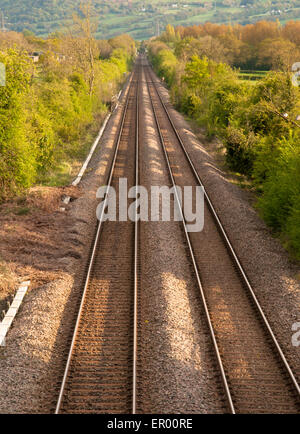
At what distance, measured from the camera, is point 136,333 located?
1160 cm

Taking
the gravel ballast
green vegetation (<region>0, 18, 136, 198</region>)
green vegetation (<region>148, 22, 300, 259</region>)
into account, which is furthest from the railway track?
green vegetation (<region>0, 18, 136, 198</region>)

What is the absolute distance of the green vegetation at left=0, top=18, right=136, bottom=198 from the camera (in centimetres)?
2005

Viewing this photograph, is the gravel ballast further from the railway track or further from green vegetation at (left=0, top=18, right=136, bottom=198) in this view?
green vegetation at (left=0, top=18, right=136, bottom=198)

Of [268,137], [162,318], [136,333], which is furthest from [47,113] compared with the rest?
[136,333]

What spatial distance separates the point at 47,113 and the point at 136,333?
22.2 meters

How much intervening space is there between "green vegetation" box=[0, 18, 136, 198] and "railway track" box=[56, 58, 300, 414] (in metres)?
6.02

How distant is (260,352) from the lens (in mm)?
11219

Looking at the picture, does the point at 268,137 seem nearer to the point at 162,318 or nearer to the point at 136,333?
the point at 162,318

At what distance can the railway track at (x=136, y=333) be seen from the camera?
9623mm

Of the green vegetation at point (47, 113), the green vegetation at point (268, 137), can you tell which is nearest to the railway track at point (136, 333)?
the green vegetation at point (268, 137)

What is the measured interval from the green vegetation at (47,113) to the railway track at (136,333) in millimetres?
6023

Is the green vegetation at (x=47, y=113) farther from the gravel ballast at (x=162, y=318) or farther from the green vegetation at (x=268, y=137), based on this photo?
the green vegetation at (x=268, y=137)

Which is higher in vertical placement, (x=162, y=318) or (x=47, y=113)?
(x=47, y=113)
